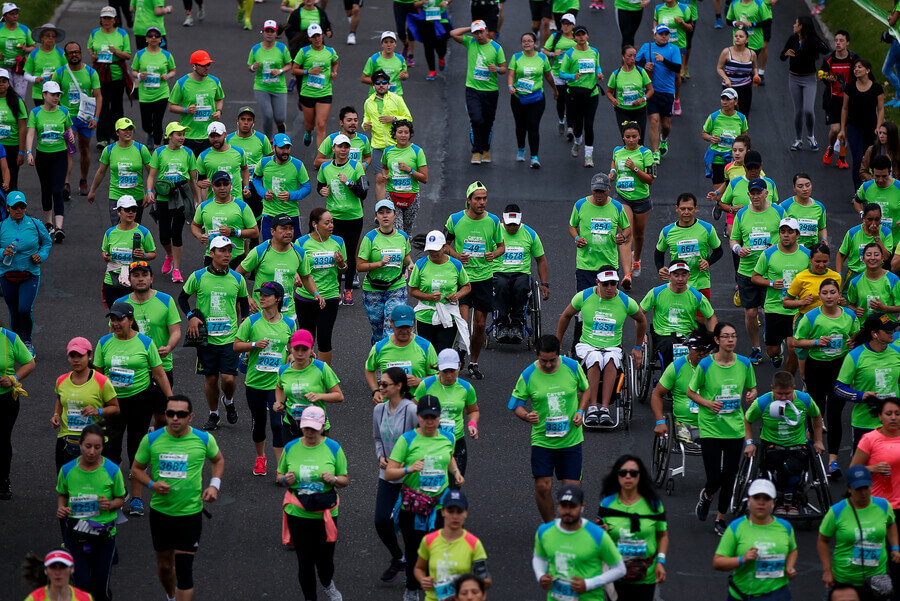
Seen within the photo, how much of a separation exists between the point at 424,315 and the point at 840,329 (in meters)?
4.42

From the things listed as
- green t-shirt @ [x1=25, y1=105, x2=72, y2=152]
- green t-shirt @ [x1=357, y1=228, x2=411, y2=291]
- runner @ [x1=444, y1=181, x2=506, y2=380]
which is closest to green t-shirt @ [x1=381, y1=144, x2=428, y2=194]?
runner @ [x1=444, y1=181, x2=506, y2=380]

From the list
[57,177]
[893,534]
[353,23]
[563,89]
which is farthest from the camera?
[353,23]

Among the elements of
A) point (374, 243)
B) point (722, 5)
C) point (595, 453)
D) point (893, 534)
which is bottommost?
point (595, 453)

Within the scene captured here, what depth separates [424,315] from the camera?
550 inches

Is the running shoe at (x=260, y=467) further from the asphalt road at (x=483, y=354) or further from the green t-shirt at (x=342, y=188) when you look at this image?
the green t-shirt at (x=342, y=188)

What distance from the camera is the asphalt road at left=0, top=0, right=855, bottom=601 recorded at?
441 inches

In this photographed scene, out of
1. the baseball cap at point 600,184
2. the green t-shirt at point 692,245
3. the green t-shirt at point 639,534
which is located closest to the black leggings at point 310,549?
the green t-shirt at point 639,534

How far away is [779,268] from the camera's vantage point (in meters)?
14.4

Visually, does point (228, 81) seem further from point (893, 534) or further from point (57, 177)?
point (893, 534)

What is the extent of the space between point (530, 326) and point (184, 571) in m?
6.95

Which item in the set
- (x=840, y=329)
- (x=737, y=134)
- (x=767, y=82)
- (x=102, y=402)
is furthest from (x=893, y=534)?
(x=767, y=82)

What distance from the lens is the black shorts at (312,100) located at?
803 inches

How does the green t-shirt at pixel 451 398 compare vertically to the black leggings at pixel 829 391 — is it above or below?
above

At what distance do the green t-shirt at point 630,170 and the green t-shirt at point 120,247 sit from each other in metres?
6.58
